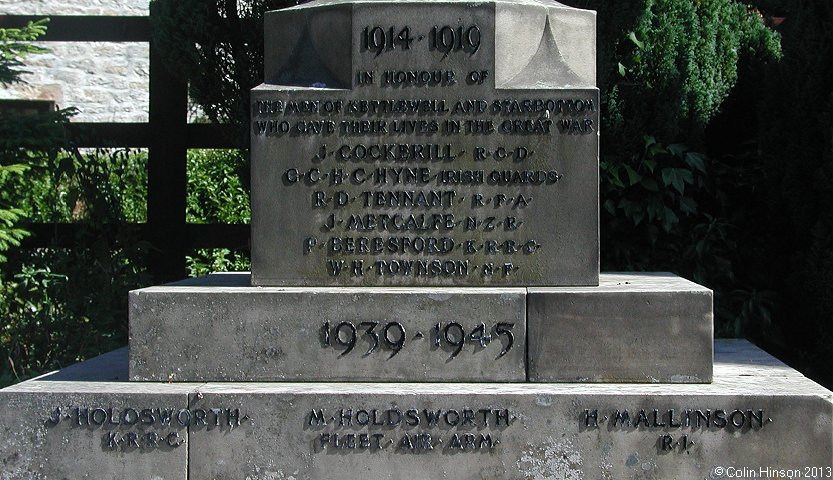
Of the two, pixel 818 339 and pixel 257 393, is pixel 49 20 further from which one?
pixel 818 339

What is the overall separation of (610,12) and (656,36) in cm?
45

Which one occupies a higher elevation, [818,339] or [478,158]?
[478,158]

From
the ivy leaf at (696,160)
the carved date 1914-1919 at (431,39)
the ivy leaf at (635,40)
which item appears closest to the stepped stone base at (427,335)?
the carved date 1914-1919 at (431,39)

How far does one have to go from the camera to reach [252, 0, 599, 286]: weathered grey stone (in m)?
4.59

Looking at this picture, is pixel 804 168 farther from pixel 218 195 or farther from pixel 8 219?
pixel 8 219

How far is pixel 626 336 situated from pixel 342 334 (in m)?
1.10

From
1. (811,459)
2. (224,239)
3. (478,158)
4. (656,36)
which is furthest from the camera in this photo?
(224,239)

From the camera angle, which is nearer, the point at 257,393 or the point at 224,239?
the point at 257,393

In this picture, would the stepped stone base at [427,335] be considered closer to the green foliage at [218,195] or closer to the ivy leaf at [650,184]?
the ivy leaf at [650,184]

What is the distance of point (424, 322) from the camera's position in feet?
14.3

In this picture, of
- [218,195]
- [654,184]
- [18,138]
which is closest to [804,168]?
[654,184]

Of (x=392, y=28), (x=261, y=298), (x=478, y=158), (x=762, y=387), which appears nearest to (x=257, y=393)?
(x=261, y=298)

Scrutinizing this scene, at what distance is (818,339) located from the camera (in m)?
6.38

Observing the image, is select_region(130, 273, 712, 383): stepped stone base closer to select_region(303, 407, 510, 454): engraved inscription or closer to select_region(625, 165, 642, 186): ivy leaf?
select_region(303, 407, 510, 454): engraved inscription
